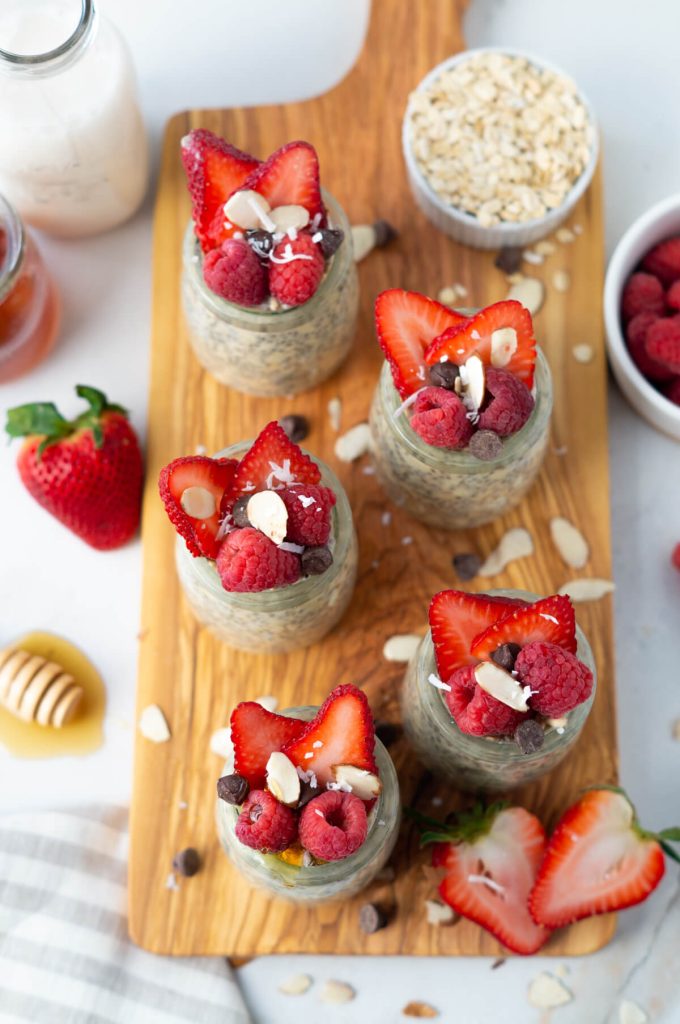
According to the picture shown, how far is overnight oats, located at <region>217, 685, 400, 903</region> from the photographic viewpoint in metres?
1.10

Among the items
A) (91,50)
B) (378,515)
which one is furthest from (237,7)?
(378,515)

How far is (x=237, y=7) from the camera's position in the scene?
1.67 metres

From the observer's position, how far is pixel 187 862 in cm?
138

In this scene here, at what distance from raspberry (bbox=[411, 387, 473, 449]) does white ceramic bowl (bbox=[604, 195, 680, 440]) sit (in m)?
0.33

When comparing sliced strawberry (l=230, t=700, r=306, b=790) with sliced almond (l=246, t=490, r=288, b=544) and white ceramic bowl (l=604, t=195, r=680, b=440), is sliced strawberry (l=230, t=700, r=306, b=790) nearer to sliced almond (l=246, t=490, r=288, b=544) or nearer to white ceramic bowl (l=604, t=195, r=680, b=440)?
sliced almond (l=246, t=490, r=288, b=544)

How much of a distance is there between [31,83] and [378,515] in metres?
0.64

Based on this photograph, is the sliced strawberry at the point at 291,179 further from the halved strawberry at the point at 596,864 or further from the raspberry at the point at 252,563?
the halved strawberry at the point at 596,864

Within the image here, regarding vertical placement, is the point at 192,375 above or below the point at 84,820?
above

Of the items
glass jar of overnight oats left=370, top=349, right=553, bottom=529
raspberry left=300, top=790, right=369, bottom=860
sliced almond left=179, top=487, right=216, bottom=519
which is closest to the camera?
raspberry left=300, top=790, right=369, bottom=860

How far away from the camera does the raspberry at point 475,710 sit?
1.13m

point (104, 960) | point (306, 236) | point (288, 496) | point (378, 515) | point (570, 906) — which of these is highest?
point (306, 236)

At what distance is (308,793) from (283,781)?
0.03m

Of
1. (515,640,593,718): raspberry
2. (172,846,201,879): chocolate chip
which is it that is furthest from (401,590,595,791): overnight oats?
(172,846,201,879): chocolate chip

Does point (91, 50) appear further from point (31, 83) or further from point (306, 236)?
point (306, 236)
